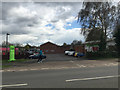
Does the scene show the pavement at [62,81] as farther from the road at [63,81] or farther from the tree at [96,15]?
the tree at [96,15]

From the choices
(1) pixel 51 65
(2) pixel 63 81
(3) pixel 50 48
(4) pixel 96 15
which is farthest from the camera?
(3) pixel 50 48

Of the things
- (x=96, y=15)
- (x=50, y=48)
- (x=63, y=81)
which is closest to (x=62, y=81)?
(x=63, y=81)

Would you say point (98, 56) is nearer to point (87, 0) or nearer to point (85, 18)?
point (85, 18)

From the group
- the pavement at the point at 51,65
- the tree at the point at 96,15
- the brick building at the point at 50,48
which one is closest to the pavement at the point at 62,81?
the pavement at the point at 51,65

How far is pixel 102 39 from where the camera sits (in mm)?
23094

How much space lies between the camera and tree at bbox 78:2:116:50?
2534 cm

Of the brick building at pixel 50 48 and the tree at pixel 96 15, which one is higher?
the tree at pixel 96 15

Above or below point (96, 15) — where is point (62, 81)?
below

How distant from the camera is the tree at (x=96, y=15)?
25.3 meters

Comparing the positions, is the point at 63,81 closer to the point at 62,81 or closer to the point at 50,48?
the point at 62,81

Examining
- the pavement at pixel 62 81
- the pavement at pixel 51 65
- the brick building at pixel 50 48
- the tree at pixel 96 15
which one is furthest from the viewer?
the brick building at pixel 50 48

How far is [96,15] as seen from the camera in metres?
26.0

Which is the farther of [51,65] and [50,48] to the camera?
[50,48]

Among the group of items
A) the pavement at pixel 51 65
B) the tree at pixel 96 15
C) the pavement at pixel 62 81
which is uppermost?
the tree at pixel 96 15
